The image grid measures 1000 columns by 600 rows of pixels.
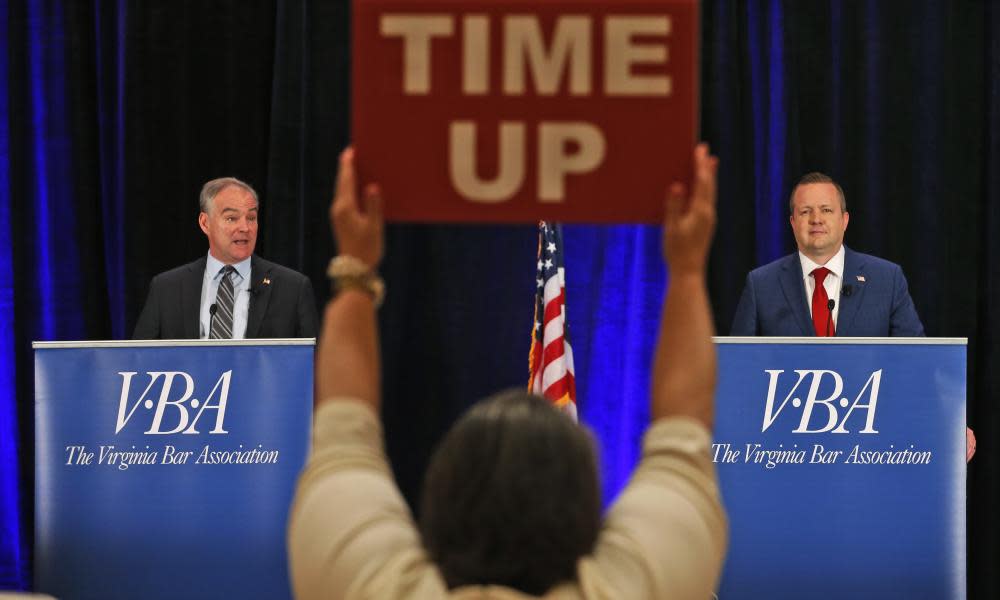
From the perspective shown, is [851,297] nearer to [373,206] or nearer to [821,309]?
[821,309]

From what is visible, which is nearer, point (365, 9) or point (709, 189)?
point (709, 189)

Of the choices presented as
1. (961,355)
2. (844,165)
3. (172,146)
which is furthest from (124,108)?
(961,355)

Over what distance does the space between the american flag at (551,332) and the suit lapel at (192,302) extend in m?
1.31

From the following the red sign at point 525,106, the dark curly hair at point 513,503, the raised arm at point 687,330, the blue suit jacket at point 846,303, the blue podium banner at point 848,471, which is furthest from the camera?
the blue suit jacket at point 846,303

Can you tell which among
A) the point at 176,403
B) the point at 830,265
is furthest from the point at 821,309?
the point at 176,403

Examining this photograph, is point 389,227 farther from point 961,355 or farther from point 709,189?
point 709,189

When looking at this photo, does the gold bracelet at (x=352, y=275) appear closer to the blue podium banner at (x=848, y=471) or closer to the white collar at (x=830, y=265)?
the blue podium banner at (x=848, y=471)

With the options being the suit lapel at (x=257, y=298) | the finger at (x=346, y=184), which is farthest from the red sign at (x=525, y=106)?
the suit lapel at (x=257, y=298)

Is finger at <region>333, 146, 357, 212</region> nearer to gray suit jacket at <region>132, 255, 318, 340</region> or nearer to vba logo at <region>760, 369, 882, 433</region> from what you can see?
vba logo at <region>760, 369, 882, 433</region>

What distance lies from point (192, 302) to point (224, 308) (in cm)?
12

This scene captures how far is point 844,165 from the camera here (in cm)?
553

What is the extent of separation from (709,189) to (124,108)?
4700 millimetres

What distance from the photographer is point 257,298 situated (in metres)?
4.55

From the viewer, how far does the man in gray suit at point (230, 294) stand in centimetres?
454
